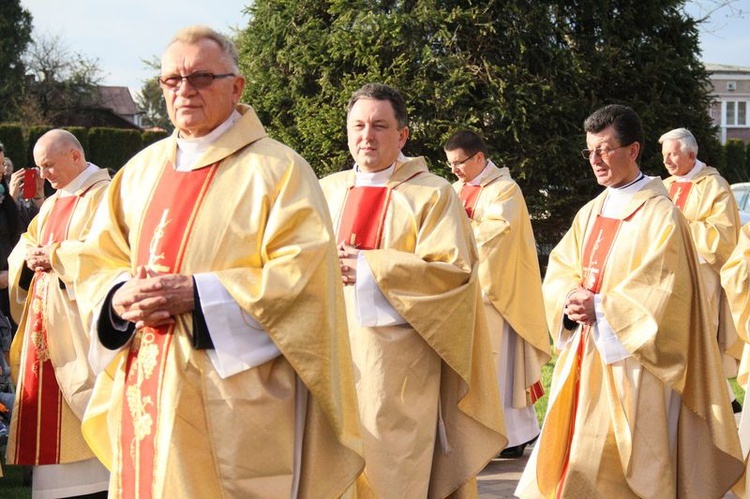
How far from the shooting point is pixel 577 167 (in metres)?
15.2

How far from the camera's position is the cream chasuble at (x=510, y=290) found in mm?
7824

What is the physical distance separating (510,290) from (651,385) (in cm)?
271

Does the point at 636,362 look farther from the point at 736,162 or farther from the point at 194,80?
the point at 736,162

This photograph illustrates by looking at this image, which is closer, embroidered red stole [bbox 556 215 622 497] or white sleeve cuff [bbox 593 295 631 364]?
white sleeve cuff [bbox 593 295 631 364]

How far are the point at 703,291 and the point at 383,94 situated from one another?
1.78 meters

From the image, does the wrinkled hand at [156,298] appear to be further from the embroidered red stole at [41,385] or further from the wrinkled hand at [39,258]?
the embroidered red stole at [41,385]

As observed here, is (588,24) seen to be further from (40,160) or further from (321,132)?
(40,160)

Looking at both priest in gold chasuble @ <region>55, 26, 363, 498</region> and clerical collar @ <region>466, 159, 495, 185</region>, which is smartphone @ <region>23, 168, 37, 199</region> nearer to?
clerical collar @ <region>466, 159, 495, 185</region>

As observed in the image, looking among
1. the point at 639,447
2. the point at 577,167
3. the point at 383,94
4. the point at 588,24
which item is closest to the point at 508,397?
the point at 639,447

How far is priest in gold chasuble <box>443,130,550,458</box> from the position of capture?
7.82 metres

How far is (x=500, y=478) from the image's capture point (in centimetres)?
705

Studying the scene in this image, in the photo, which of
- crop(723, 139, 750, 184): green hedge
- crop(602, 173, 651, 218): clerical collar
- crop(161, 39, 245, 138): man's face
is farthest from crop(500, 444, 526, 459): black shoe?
crop(723, 139, 750, 184): green hedge

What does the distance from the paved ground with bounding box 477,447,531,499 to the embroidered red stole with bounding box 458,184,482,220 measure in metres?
1.72

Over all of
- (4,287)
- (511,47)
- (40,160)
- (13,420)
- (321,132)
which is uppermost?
(511,47)
